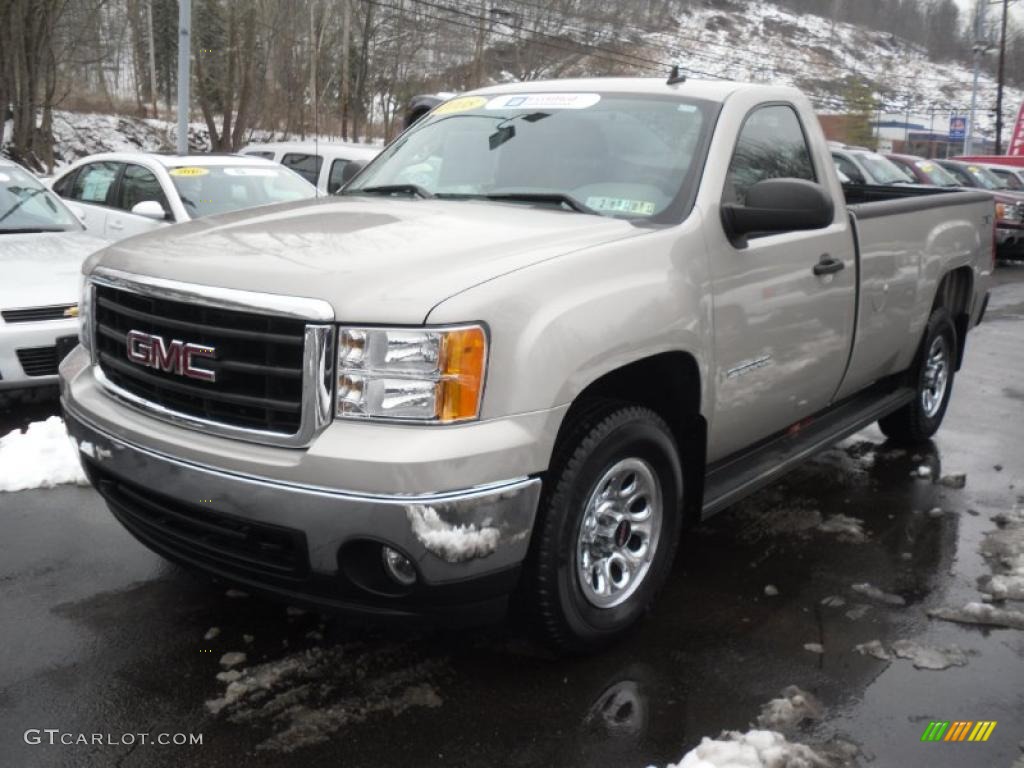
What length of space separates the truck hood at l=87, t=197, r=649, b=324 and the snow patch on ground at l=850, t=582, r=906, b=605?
5.87 ft

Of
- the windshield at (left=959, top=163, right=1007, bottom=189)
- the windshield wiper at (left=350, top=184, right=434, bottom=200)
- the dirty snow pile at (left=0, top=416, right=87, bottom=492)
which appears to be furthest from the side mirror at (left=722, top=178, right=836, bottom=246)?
the windshield at (left=959, top=163, right=1007, bottom=189)

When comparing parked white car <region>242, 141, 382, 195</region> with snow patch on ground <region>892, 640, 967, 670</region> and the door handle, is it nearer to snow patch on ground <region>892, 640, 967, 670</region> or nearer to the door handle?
the door handle

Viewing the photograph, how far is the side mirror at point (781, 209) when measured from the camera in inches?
138

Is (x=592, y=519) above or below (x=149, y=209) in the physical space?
below

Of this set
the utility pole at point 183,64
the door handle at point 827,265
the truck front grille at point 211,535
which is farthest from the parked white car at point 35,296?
the utility pole at point 183,64

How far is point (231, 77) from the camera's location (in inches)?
1131

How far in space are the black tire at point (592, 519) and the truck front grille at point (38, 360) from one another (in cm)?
383

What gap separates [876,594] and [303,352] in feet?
Answer: 8.45

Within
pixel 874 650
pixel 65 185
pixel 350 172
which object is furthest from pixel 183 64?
pixel 874 650

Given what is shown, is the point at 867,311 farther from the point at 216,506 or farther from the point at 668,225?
the point at 216,506

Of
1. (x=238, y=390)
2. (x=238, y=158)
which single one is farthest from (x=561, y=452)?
(x=238, y=158)

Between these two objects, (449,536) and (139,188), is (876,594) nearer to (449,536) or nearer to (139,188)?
(449,536)

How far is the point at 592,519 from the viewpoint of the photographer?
124 inches

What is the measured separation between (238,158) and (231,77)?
69.8ft
